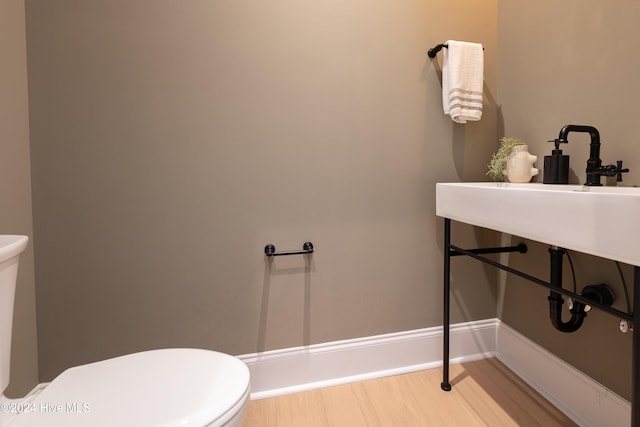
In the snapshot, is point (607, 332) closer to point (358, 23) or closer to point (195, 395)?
point (195, 395)

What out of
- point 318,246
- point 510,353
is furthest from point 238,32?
point 510,353

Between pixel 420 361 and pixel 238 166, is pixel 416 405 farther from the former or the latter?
pixel 238 166

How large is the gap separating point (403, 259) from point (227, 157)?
970mm

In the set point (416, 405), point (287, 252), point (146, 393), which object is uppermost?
point (287, 252)

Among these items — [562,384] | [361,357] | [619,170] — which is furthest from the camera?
[361,357]

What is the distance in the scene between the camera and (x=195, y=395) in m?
0.74

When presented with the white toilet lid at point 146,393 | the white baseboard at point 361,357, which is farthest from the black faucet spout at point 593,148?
the white toilet lid at point 146,393

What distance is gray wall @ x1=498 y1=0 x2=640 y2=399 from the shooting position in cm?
107

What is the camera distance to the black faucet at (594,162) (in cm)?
104

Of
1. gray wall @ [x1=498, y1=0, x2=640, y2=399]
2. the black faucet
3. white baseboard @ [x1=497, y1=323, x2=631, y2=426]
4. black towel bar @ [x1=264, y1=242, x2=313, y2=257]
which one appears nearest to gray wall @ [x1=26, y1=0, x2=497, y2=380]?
black towel bar @ [x1=264, y1=242, x2=313, y2=257]

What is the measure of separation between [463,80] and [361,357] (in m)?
1.39

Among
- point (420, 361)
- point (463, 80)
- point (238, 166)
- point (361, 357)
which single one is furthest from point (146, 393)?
point (463, 80)

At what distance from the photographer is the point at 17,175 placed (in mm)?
1146

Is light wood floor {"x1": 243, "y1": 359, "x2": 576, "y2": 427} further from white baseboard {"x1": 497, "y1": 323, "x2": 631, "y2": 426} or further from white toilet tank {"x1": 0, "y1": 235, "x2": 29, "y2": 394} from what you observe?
white toilet tank {"x1": 0, "y1": 235, "x2": 29, "y2": 394}
